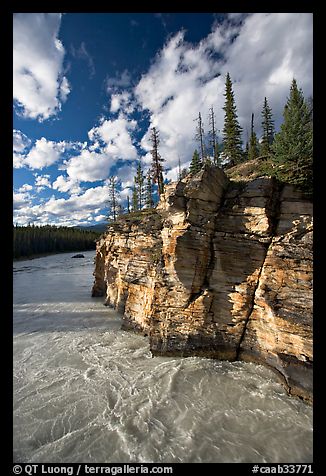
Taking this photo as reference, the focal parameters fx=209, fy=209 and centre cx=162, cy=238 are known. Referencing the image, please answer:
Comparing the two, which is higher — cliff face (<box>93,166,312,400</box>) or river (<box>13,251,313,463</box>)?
cliff face (<box>93,166,312,400</box>)

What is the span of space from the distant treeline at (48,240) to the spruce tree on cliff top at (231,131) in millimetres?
76266

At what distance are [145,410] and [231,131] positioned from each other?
119 ft

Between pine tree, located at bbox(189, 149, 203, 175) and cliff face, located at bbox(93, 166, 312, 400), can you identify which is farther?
pine tree, located at bbox(189, 149, 203, 175)

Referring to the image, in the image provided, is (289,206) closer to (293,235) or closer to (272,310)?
(293,235)

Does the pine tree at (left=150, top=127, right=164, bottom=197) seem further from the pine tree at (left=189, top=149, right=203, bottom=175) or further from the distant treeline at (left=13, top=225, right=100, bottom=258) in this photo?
the distant treeline at (left=13, top=225, right=100, bottom=258)

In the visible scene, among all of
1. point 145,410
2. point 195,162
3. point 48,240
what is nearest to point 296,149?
point 145,410

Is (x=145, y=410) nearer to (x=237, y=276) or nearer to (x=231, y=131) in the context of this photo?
(x=237, y=276)

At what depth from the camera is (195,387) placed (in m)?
10.0

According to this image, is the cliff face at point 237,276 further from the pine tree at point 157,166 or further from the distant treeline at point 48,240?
the distant treeline at point 48,240

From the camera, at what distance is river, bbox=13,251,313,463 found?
7.25 metres

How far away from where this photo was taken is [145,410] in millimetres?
8961

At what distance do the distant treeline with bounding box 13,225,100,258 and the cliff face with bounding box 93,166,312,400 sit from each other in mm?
79883

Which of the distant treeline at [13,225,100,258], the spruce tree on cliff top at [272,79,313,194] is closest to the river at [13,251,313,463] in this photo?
the spruce tree on cliff top at [272,79,313,194]
